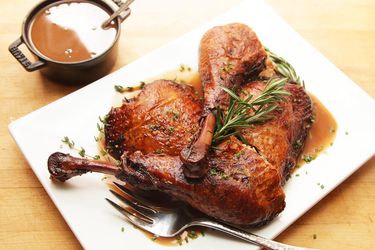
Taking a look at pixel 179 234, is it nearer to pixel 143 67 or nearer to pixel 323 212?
pixel 323 212

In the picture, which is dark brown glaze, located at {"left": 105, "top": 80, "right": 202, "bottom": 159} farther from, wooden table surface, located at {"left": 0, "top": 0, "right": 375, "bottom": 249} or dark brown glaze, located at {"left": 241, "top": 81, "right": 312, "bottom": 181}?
wooden table surface, located at {"left": 0, "top": 0, "right": 375, "bottom": 249}

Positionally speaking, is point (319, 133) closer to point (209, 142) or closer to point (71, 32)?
point (209, 142)

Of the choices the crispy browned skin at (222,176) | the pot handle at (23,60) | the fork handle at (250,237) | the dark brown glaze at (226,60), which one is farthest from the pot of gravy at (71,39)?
the fork handle at (250,237)

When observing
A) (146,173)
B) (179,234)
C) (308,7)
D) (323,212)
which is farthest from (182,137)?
(308,7)

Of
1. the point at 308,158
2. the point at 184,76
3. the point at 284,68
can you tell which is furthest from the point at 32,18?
the point at 308,158

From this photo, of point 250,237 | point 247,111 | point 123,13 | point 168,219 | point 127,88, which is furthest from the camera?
point 123,13

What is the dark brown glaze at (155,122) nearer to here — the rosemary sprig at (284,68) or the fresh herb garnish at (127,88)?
the fresh herb garnish at (127,88)

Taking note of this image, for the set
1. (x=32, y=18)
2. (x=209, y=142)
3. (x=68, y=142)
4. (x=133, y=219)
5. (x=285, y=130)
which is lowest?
(x=133, y=219)
